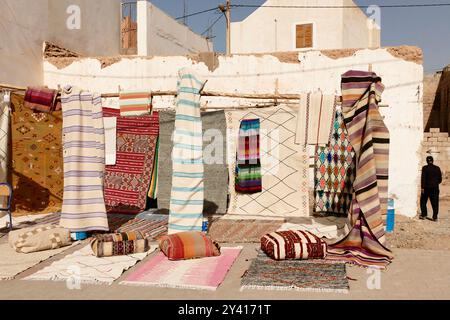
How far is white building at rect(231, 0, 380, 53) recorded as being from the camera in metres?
21.9

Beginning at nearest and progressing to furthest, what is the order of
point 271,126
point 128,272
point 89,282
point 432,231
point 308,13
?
point 89,282
point 128,272
point 432,231
point 271,126
point 308,13

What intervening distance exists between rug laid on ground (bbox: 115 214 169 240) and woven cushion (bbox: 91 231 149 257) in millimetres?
817

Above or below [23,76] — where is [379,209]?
below

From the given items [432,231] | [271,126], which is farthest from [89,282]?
[432,231]

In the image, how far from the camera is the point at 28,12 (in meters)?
9.03

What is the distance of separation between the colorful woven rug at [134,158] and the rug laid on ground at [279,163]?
1.50 metres

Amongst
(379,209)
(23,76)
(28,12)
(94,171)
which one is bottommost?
(379,209)

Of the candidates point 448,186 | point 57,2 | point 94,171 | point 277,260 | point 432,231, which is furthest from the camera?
point 448,186

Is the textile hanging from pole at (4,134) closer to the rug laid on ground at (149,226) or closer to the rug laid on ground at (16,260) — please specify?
the rug laid on ground at (16,260)

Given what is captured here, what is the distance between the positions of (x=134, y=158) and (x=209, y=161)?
4.62 ft

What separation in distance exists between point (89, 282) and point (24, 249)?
5.11 feet

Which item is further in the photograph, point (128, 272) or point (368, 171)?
point (368, 171)

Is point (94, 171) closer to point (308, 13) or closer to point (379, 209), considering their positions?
point (379, 209)

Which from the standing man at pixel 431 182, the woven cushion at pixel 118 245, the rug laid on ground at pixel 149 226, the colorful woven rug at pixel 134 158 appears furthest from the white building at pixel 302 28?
the woven cushion at pixel 118 245
